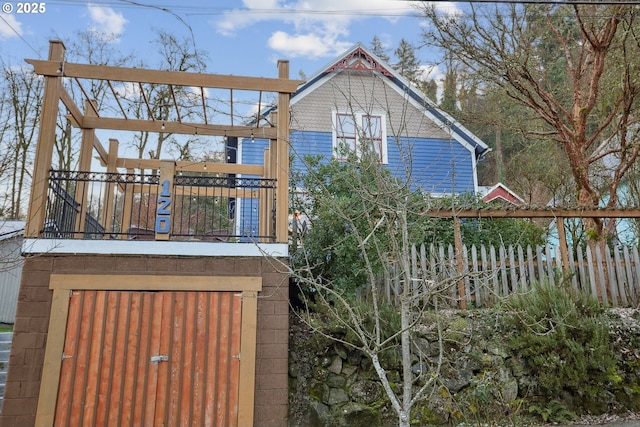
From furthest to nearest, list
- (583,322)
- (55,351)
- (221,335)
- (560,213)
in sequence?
(560,213) < (583,322) < (221,335) < (55,351)

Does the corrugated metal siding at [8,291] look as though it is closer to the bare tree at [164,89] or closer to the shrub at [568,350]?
the bare tree at [164,89]

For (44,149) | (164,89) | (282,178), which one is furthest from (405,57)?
(44,149)

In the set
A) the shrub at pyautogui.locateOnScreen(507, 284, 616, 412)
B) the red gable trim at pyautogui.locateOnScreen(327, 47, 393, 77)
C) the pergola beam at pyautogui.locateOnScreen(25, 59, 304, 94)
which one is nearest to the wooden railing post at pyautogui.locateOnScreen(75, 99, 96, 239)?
the pergola beam at pyautogui.locateOnScreen(25, 59, 304, 94)

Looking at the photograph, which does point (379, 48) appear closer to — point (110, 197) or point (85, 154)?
point (110, 197)

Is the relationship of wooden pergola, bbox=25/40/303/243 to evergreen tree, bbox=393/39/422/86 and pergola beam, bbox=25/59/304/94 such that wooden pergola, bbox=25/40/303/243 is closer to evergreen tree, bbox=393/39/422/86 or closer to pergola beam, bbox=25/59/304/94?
pergola beam, bbox=25/59/304/94

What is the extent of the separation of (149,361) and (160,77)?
11.4 feet

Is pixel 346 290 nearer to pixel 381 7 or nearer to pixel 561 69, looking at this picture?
pixel 381 7

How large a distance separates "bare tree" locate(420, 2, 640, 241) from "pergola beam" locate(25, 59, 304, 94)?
4738 mm

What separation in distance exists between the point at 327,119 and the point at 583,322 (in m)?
9.48

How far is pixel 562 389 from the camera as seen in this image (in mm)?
5965

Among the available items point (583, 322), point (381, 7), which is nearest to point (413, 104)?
point (381, 7)

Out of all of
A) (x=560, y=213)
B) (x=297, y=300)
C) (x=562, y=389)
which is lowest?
(x=562, y=389)

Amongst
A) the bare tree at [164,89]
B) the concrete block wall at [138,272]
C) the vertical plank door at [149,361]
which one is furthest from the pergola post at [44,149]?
the bare tree at [164,89]

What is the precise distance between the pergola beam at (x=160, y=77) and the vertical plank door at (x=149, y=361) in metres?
2.66
